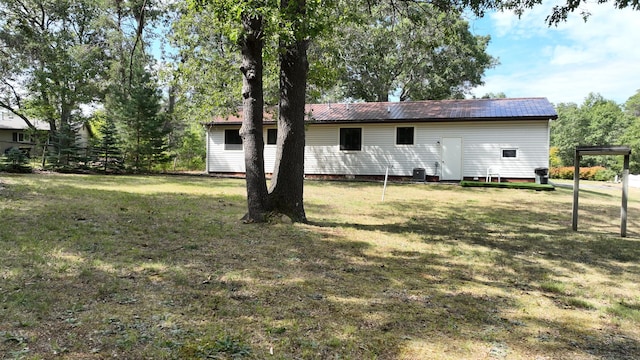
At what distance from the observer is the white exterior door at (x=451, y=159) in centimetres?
1667

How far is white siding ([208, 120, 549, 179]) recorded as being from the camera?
15.8 m

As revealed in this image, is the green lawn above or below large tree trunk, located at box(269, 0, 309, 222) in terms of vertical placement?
below

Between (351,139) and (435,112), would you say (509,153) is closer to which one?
(435,112)

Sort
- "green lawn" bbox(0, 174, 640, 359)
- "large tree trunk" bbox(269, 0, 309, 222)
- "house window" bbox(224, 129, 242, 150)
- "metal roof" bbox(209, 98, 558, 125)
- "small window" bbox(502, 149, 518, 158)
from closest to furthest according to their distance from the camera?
"green lawn" bbox(0, 174, 640, 359), "large tree trunk" bbox(269, 0, 309, 222), "metal roof" bbox(209, 98, 558, 125), "small window" bbox(502, 149, 518, 158), "house window" bbox(224, 129, 242, 150)

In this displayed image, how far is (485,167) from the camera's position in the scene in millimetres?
16391

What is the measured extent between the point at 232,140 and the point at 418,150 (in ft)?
30.4

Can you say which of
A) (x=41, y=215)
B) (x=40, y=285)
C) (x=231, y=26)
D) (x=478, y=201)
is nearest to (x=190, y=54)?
(x=231, y=26)

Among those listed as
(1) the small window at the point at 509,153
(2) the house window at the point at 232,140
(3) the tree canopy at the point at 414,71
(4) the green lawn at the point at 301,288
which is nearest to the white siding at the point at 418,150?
(1) the small window at the point at 509,153

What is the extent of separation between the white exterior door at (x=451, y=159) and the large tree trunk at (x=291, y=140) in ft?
38.2

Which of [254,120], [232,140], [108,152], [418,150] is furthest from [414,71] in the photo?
[254,120]

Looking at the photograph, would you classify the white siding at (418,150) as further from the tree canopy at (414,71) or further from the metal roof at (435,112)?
the tree canopy at (414,71)

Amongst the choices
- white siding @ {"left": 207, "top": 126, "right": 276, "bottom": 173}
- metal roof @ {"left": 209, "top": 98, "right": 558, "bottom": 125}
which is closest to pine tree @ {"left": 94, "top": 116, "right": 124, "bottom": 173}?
white siding @ {"left": 207, "top": 126, "right": 276, "bottom": 173}

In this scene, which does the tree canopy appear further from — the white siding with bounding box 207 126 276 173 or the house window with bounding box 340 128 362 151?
the white siding with bounding box 207 126 276 173

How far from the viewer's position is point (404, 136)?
57.3ft
